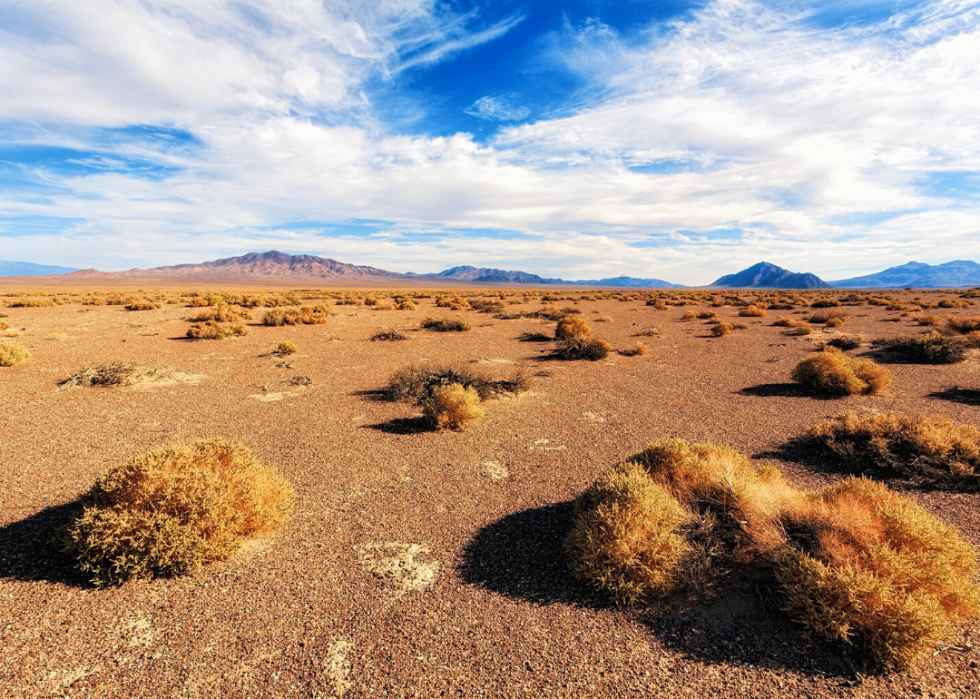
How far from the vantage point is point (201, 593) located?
167 inches

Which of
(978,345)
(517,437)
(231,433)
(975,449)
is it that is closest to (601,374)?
(517,437)

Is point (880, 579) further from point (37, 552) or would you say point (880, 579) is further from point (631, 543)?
point (37, 552)

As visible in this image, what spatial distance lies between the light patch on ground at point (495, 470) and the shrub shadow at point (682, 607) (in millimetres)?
1509

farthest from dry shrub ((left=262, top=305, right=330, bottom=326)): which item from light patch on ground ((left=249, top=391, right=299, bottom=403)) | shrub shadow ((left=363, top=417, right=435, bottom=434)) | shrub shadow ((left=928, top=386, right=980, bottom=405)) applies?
shrub shadow ((left=928, top=386, right=980, bottom=405))

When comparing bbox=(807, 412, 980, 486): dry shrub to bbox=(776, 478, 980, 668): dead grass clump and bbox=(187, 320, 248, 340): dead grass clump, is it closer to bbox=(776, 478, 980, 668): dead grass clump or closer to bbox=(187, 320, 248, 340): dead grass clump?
bbox=(776, 478, 980, 668): dead grass clump

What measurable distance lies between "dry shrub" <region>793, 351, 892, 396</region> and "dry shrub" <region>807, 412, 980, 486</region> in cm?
334

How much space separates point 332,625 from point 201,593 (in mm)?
1492

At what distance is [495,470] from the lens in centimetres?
715

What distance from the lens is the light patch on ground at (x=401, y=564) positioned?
177 inches

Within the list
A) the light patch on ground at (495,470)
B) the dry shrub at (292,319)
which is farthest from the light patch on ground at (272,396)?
the dry shrub at (292,319)

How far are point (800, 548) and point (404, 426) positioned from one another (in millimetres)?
7003

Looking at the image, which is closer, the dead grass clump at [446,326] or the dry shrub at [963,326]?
the dry shrub at [963,326]

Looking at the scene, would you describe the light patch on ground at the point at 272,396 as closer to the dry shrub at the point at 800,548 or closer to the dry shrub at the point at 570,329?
the dry shrub at the point at 800,548

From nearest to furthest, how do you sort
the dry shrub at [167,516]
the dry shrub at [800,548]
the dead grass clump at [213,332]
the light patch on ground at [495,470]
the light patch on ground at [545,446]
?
the dry shrub at [800,548] < the dry shrub at [167,516] < the light patch on ground at [495,470] < the light patch on ground at [545,446] < the dead grass clump at [213,332]
